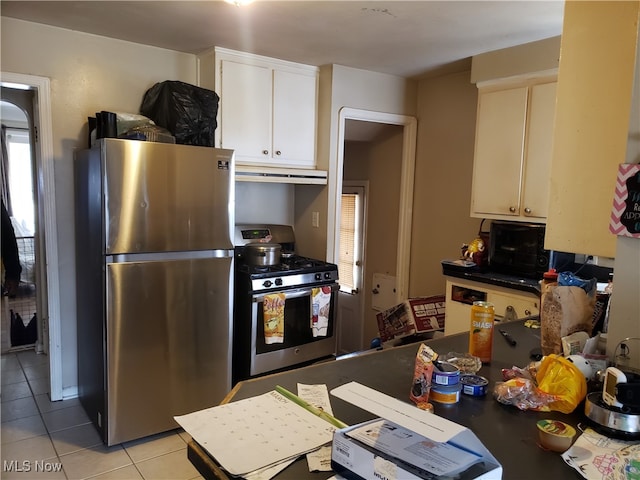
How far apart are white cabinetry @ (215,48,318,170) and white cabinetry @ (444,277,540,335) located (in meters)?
1.44

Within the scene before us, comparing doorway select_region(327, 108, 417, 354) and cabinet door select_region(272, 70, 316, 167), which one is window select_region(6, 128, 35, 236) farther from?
doorway select_region(327, 108, 417, 354)

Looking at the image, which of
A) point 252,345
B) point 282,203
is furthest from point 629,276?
point 282,203

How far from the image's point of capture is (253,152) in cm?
331

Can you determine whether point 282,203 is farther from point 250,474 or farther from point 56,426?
point 250,474

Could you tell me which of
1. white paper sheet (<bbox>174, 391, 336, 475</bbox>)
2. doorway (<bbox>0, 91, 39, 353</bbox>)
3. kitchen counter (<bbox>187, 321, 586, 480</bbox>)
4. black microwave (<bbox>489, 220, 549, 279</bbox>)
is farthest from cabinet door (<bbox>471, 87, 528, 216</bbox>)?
doorway (<bbox>0, 91, 39, 353</bbox>)

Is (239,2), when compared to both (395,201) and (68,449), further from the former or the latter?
(68,449)

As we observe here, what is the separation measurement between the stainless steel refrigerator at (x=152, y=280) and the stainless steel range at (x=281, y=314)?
147mm

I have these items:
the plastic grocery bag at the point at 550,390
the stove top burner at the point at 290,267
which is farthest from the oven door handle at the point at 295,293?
the plastic grocery bag at the point at 550,390

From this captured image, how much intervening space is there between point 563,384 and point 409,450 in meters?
0.59

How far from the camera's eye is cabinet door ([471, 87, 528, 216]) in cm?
292

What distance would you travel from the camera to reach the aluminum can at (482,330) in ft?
4.91

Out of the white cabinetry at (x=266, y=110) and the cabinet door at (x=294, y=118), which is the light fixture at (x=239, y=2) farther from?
the cabinet door at (x=294, y=118)

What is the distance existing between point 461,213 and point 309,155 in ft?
4.18

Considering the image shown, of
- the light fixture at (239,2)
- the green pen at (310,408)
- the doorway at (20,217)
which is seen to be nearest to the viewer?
the green pen at (310,408)
